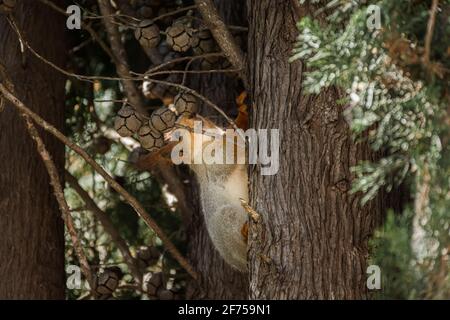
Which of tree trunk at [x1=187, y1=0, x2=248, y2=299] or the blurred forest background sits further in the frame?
tree trunk at [x1=187, y1=0, x2=248, y2=299]

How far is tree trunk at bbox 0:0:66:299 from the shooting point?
337cm

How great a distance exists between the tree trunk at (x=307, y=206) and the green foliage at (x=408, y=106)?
1.05ft

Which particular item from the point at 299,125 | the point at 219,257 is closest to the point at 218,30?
the point at 299,125

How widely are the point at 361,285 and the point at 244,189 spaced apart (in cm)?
55

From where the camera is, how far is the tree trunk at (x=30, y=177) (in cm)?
337

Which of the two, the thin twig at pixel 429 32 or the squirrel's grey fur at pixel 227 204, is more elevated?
the thin twig at pixel 429 32

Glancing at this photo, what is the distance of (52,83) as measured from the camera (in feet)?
11.8

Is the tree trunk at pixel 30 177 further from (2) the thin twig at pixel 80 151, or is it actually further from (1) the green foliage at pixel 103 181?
(2) the thin twig at pixel 80 151

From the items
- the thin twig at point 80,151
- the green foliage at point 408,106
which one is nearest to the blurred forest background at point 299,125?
the green foliage at point 408,106

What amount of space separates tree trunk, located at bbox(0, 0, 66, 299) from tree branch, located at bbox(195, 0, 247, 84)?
0.98m

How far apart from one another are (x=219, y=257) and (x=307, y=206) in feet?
3.30

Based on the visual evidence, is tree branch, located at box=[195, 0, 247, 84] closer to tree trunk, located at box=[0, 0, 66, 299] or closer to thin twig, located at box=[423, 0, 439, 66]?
thin twig, located at box=[423, 0, 439, 66]

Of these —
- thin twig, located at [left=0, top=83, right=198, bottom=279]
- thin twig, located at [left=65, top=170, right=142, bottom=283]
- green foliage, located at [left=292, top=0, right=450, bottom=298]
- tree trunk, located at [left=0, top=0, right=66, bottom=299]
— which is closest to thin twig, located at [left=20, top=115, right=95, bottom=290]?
thin twig, located at [left=0, top=83, right=198, bottom=279]
